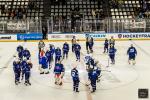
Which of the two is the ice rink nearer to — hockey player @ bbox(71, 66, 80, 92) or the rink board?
hockey player @ bbox(71, 66, 80, 92)

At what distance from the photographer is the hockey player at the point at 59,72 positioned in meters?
16.2

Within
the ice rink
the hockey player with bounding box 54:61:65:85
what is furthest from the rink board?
the hockey player with bounding box 54:61:65:85

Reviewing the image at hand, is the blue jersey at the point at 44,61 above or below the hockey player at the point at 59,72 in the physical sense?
above

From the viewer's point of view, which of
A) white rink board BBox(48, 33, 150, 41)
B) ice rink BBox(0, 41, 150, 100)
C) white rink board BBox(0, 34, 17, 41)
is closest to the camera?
ice rink BBox(0, 41, 150, 100)

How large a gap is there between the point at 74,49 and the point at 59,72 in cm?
589

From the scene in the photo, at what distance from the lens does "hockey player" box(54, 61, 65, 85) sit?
53.0 ft

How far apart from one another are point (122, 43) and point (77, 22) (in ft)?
11.3

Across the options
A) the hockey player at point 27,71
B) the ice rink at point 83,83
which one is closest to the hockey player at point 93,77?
the ice rink at point 83,83

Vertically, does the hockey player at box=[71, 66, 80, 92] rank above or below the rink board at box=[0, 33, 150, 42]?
below

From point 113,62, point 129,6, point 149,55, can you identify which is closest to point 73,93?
point 113,62

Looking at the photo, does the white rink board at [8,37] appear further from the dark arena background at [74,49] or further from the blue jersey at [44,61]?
the blue jersey at [44,61]

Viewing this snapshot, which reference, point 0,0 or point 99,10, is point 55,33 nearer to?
point 99,10

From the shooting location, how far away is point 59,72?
638 inches

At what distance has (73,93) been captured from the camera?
15.4 m
